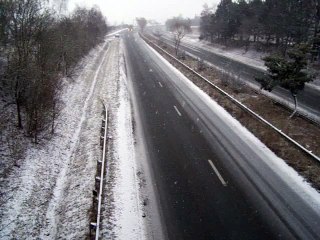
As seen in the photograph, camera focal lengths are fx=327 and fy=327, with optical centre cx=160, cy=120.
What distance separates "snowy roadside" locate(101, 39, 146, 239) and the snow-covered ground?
31mm

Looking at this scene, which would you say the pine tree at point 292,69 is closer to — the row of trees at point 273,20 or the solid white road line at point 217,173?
the solid white road line at point 217,173

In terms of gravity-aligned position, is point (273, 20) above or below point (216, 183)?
above

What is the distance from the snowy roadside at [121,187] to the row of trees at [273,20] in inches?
1017

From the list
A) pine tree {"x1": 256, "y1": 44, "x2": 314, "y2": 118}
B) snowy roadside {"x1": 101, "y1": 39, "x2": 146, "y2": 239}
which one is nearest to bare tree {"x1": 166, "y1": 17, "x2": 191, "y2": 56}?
pine tree {"x1": 256, "y1": 44, "x2": 314, "y2": 118}

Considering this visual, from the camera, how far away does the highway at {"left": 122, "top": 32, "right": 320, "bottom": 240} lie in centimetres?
935

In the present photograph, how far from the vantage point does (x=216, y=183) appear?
1179cm

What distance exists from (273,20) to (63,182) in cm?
4475

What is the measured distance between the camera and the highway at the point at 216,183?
9.35 meters

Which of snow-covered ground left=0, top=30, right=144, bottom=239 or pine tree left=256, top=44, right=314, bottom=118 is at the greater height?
pine tree left=256, top=44, right=314, bottom=118

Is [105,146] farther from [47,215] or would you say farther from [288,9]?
[288,9]

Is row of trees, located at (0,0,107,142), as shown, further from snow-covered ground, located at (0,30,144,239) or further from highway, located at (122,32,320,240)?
highway, located at (122,32,320,240)

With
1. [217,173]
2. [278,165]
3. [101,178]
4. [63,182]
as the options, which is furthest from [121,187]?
[278,165]

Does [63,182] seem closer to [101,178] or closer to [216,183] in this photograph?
[101,178]

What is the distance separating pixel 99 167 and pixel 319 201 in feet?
26.7
